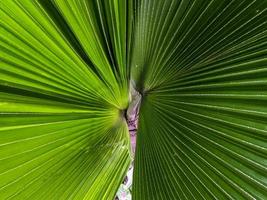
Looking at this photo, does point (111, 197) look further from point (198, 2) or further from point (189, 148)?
point (198, 2)

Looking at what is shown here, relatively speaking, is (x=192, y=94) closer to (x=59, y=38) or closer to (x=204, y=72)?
(x=204, y=72)

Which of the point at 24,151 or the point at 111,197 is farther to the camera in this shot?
the point at 111,197

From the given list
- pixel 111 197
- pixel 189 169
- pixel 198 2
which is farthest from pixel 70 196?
pixel 198 2

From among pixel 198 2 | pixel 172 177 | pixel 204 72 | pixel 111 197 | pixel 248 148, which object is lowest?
pixel 111 197

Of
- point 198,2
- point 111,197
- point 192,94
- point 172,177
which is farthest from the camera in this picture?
→ point 111,197

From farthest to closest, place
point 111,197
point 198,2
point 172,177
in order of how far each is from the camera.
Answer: point 111,197 < point 172,177 < point 198,2

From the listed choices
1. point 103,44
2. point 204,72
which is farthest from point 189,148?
point 103,44

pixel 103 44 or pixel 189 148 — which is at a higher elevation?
pixel 103 44
